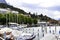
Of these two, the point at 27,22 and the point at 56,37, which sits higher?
the point at 56,37

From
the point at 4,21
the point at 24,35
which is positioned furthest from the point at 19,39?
the point at 4,21

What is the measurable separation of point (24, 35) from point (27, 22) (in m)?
30.0

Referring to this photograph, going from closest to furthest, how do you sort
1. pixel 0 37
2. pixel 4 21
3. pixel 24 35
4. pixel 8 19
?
1. pixel 0 37
2. pixel 24 35
3. pixel 4 21
4. pixel 8 19

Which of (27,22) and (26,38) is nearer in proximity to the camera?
(26,38)

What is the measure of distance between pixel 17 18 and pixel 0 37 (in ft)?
93.8

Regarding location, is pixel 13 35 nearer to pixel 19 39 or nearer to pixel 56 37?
pixel 19 39

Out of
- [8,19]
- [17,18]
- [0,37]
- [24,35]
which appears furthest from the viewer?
[17,18]

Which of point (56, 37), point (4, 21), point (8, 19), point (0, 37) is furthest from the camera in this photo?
point (8, 19)

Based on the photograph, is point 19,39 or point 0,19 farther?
point 0,19

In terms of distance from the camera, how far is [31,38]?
47.1 ft

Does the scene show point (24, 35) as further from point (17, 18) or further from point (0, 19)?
point (17, 18)

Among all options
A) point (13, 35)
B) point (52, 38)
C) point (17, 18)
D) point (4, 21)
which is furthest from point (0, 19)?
point (52, 38)

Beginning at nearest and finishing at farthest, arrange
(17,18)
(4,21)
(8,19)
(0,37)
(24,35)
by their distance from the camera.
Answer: (0,37) < (24,35) < (4,21) < (8,19) < (17,18)

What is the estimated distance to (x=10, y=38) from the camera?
13.8 metres
